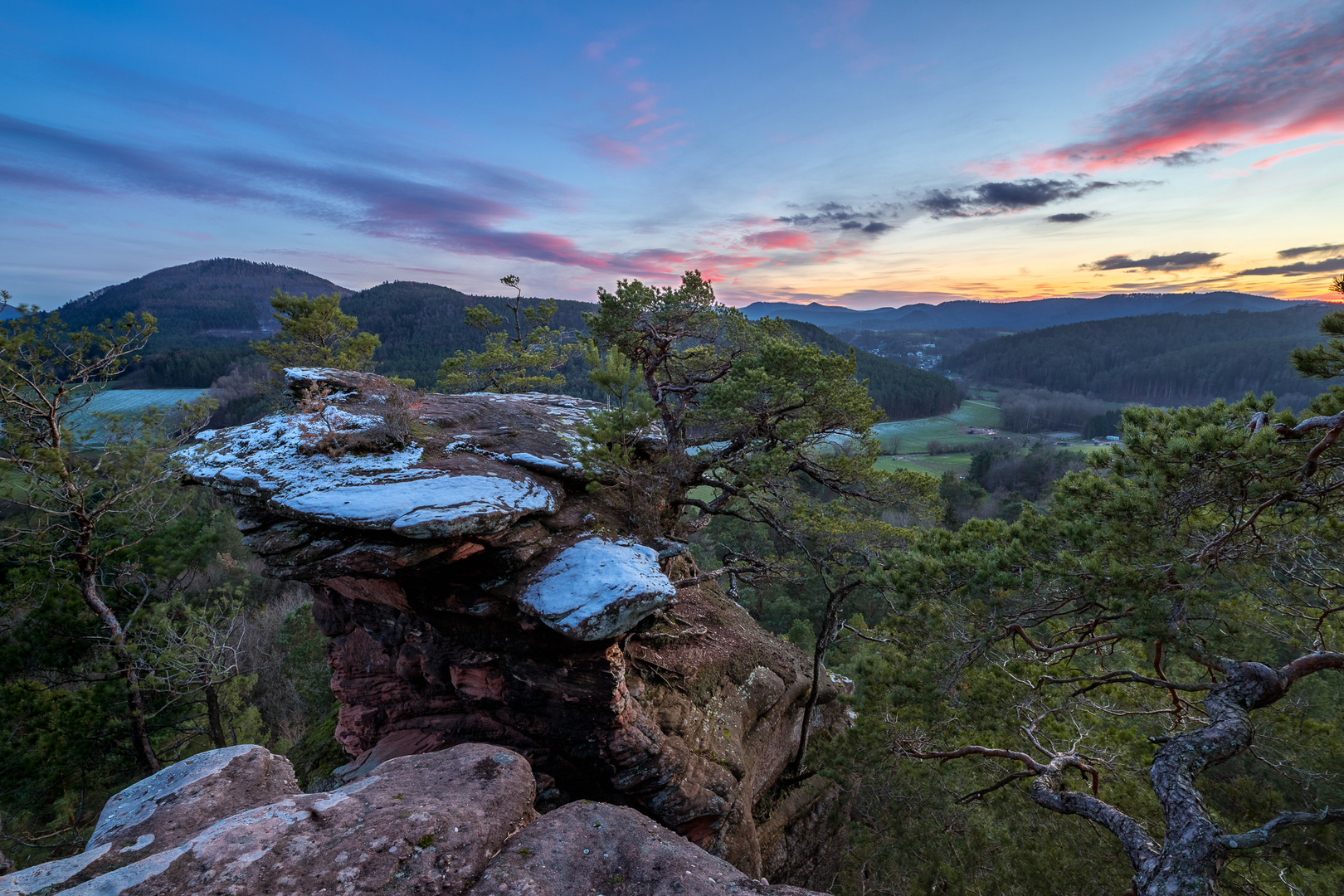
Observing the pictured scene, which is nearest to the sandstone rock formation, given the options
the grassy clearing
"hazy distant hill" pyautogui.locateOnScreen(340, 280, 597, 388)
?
"hazy distant hill" pyautogui.locateOnScreen(340, 280, 597, 388)

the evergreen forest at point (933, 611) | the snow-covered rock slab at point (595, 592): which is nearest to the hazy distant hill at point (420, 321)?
the evergreen forest at point (933, 611)

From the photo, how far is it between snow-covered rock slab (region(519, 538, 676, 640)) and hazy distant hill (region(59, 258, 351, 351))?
140 m

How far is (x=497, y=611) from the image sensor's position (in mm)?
8438

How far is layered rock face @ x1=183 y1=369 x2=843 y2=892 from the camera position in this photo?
780cm

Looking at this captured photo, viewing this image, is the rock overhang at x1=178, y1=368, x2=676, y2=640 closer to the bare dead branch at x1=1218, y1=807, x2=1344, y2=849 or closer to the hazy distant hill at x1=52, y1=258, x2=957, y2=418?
the bare dead branch at x1=1218, y1=807, x2=1344, y2=849

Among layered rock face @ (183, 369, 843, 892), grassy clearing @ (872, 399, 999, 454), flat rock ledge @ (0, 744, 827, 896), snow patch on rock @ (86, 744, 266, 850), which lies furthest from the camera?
grassy clearing @ (872, 399, 999, 454)

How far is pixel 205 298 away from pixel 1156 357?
9910 inches

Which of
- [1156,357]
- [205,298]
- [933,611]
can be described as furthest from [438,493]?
[205,298]

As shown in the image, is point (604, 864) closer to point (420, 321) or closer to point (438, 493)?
point (438, 493)

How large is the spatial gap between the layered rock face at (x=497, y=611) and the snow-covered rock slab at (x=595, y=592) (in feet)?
0.10

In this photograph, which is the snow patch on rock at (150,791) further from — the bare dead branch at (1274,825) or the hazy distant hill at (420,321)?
the hazy distant hill at (420,321)

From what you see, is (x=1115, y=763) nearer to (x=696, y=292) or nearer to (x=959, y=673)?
(x=959, y=673)

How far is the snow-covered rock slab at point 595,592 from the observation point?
24.8 feet

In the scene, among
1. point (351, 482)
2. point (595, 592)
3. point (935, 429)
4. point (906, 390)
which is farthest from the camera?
point (906, 390)
